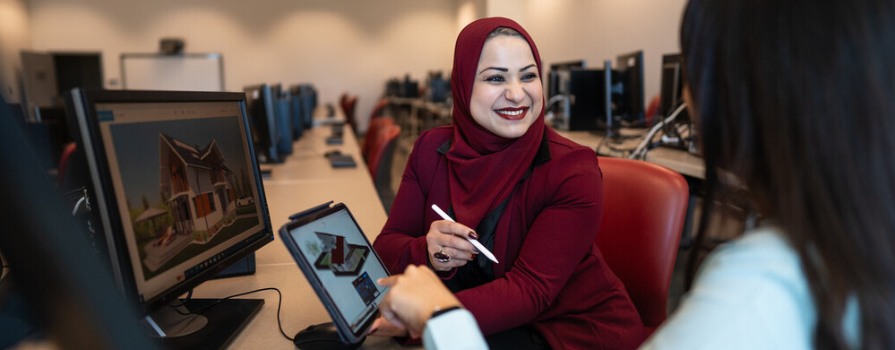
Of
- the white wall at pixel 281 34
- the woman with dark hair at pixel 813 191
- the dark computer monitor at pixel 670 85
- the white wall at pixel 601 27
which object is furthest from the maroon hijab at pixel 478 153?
the white wall at pixel 281 34

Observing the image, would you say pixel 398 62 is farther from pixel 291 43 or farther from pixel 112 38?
pixel 112 38

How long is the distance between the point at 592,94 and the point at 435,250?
316cm

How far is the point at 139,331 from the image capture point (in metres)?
0.34

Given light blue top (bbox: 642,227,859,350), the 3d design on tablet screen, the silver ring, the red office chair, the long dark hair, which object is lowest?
the red office chair

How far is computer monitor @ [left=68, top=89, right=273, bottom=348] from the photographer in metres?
0.73

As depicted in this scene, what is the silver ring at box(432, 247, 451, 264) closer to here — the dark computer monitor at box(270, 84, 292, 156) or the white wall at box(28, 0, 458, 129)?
the dark computer monitor at box(270, 84, 292, 156)

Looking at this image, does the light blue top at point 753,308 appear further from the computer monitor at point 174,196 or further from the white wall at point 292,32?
the white wall at point 292,32

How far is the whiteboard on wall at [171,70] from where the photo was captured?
10070mm

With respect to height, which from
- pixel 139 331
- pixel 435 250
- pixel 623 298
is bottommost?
pixel 623 298

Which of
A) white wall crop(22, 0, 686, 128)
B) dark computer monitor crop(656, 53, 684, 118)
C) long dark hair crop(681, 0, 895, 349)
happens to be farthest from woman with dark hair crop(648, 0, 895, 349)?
white wall crop(22, 0, 686, 128)

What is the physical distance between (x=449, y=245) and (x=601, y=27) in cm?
605

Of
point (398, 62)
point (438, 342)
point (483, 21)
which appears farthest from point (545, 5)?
point (438, 342)

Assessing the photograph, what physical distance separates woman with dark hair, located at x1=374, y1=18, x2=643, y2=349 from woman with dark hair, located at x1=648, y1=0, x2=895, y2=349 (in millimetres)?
463

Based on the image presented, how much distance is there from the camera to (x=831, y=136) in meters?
0.53
